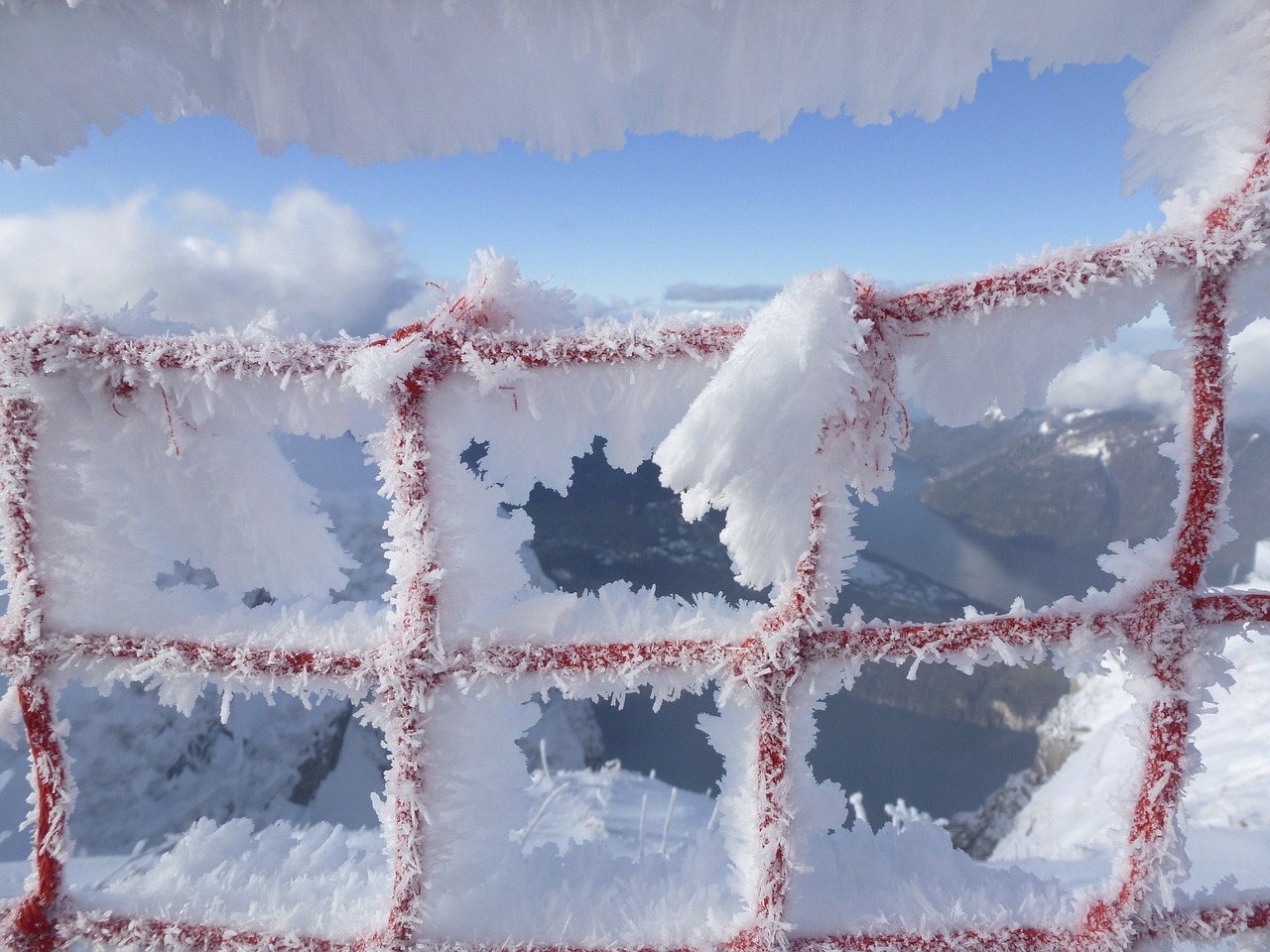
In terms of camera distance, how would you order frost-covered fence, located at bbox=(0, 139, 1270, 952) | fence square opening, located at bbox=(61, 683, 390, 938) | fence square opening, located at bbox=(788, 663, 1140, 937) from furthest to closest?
1. fence square opening, located at bbox=(61, 683, 390, 938)
2. fence square opening, located at bbox=(788, 663, 1140, 937)
3. frost-covered fence, located at bbox=(0, 139, 1270, 952)

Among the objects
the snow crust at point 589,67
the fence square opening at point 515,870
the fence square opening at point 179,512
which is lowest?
the fence square opening at point 515,870

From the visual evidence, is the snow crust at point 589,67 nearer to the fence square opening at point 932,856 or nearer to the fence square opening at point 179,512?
the fence square opening at point 179,512

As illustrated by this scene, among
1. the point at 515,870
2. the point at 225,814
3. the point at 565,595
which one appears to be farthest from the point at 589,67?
the point at 225,814

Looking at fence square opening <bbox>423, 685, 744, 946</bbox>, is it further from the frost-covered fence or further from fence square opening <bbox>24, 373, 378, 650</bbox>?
fence square opening <bbox>24, 373, 378, 650</bbox>

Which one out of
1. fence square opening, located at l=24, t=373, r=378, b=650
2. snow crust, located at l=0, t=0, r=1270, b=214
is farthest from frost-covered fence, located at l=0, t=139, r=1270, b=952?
A: snow crust, located at l=0, t=0, r=1270, b=214

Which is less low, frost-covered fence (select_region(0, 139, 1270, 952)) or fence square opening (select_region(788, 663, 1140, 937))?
frost-covered fence (select_region(0, 139, 1270, 952))

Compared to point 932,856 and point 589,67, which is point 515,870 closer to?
point 932,856

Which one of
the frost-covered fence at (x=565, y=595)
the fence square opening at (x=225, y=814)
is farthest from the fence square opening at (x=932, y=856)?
the fence square opening at (x=225, y=814)

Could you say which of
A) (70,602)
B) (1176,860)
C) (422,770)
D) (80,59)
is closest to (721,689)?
(422,770)

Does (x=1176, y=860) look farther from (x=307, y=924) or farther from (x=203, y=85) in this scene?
(x=203, y=85)
